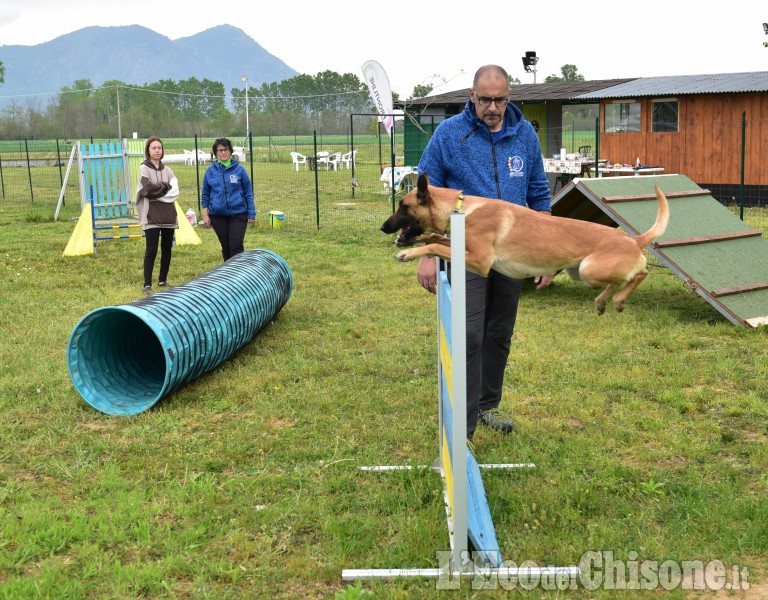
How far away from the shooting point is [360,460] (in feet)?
15.1

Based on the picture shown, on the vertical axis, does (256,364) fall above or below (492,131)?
below

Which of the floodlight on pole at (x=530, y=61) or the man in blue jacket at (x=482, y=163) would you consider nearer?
the man in blue jacket at (x=482, y=163)

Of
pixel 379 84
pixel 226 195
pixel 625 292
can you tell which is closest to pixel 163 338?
pixel 625 292

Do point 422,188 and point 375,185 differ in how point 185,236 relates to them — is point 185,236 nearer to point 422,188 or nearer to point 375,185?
point 422,188

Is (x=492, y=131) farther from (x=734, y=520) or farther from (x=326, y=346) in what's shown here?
(x=326, y=346)

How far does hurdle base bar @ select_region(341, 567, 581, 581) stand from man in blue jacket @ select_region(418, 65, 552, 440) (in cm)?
123

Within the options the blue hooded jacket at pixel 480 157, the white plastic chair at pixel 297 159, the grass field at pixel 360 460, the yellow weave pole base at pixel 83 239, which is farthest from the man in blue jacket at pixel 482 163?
the white plastic chair at pixel 297 159

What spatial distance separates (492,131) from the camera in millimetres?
4223

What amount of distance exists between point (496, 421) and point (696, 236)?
4.17m

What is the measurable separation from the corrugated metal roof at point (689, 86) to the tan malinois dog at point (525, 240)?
16.6 m

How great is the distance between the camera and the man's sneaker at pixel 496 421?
4.93 m

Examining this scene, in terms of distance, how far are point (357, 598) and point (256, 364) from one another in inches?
143

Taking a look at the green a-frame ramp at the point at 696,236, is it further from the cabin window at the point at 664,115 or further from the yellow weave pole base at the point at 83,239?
the cabin window at the point at 664,115

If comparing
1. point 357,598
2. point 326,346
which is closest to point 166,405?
point 326,346
